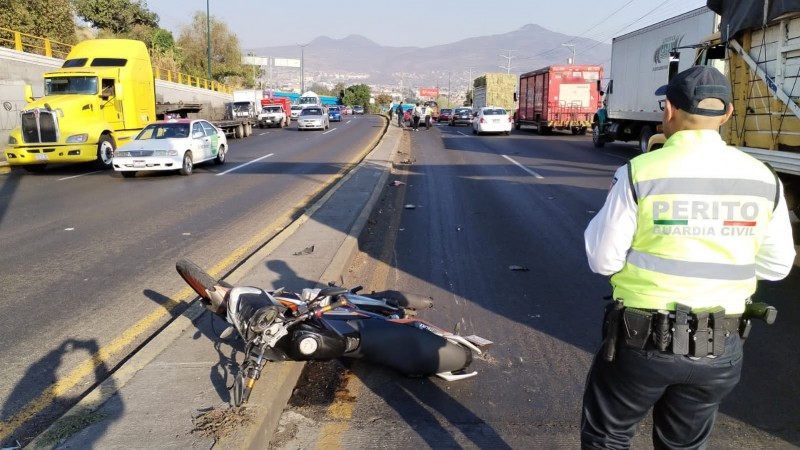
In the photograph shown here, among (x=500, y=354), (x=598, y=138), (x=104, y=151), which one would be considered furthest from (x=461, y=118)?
(x=500, y=354)

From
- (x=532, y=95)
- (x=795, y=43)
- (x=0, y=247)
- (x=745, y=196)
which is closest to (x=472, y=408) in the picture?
(x=745, y=196)

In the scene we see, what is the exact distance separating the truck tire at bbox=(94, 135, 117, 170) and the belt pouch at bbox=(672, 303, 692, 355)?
707 inches

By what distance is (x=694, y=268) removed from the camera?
7.17 ft

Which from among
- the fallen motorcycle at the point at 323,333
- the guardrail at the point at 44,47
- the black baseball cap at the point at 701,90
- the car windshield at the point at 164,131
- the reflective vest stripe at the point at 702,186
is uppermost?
the guardrail at the point at 44,47

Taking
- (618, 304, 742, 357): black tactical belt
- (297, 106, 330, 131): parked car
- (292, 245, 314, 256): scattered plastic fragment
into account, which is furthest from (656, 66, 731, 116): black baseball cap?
(297, 106, 330, 131): parked car

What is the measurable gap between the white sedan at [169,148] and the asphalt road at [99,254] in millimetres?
440

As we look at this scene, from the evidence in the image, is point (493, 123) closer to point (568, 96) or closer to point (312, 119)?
point (568, 96)

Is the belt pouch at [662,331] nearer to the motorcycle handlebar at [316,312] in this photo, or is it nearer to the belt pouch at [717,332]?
the belt pouch at [717,332]

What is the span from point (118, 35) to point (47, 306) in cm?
5130

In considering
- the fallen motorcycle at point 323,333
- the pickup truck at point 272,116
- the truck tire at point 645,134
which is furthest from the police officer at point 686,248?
the pickup truck at point 272,116

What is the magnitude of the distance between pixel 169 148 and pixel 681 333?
1523cm

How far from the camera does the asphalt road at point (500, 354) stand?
3.54m

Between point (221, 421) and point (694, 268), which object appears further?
point (221, 421)

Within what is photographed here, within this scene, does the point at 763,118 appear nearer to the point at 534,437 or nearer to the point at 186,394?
the point at 534,437
